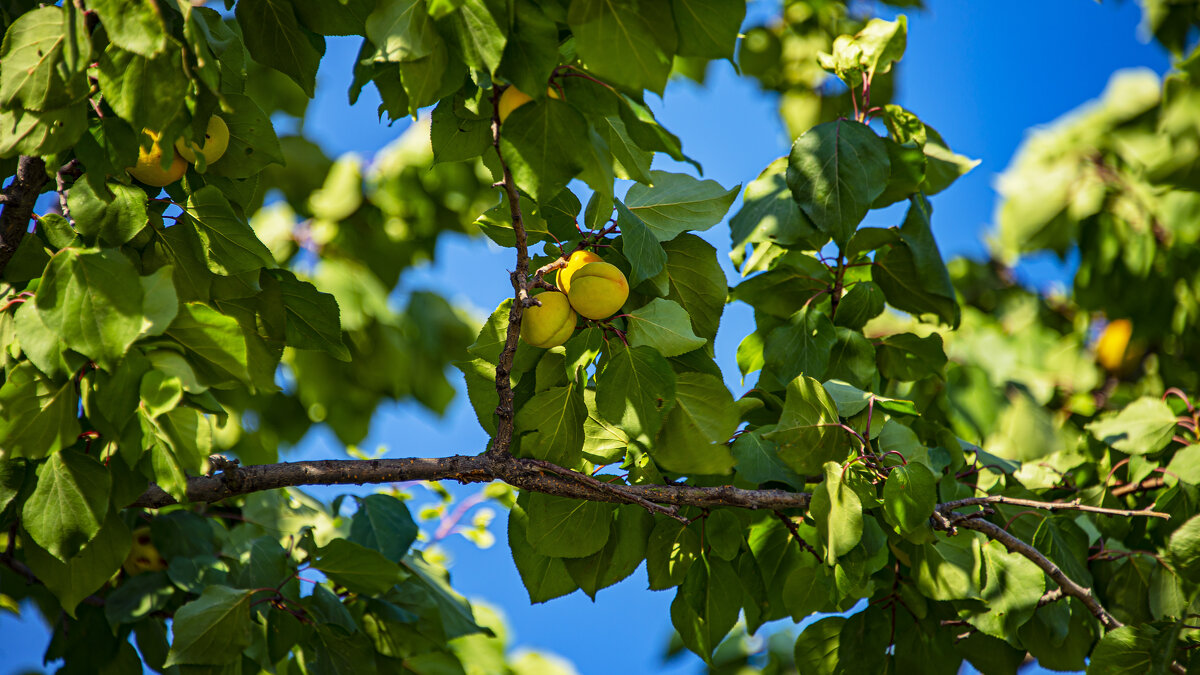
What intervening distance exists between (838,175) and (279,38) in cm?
70

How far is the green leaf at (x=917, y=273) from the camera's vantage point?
49.0 inches

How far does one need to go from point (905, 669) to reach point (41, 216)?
3.83 ft

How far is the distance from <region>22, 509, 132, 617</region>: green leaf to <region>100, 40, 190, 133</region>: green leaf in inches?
18.4

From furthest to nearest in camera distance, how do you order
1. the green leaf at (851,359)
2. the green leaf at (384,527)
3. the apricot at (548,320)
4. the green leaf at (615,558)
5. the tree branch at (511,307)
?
the green leaf at (384,527) → the green leaf at (851,359) → the green leaf at (615,558) → the apricot at (548,320) → the tree branch at (511,307)

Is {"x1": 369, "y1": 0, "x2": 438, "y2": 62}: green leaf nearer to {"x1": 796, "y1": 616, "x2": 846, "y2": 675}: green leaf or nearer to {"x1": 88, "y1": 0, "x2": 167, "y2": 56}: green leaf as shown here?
{"x1": 88, "y1": 0, "x2": 167, "y2": 56}: green leaf

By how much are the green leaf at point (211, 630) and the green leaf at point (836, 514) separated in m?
0.70

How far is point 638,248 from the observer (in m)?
0.93

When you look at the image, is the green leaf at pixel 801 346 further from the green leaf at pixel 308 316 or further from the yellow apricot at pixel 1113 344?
the yellow apricot at pixel 1113 344

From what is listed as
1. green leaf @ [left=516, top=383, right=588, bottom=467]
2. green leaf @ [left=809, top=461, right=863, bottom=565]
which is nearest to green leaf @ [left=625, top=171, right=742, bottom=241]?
green leaf @ [left=516, top=383, right=588, bottom=467]

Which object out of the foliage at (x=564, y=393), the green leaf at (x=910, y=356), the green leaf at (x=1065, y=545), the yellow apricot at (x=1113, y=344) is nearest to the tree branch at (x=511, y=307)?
the foliage at (x=564, y=393)

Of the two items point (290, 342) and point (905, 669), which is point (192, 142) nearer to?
point (290, 342)

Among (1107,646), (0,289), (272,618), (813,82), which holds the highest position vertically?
(813,82)

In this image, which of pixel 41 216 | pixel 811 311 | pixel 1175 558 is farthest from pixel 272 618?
pixel 1175 558

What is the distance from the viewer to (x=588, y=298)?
2.97 feet
